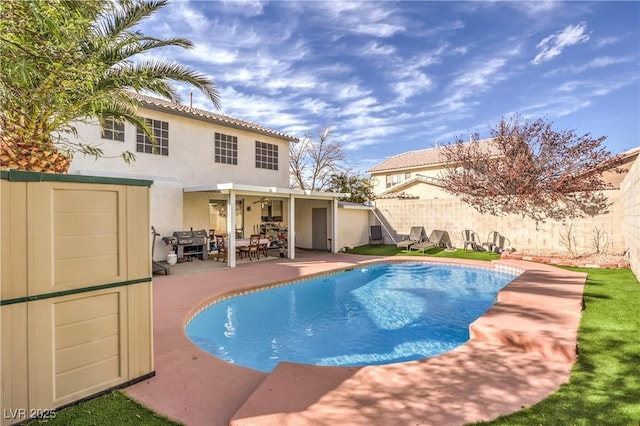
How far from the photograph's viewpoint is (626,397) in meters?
3.68

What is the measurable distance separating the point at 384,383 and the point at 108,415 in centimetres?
315

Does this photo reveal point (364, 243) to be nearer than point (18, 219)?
No

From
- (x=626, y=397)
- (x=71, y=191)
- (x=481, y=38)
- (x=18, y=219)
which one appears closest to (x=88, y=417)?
(x=18, y=219)

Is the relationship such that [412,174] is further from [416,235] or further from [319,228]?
A: [319,228]

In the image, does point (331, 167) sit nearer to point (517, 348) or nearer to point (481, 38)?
point (481, 38)

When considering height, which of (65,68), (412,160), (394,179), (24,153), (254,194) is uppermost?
(412,160)

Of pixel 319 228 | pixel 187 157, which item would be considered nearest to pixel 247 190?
pixel 187 157

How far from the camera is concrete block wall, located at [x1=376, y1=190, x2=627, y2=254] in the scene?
1410cm

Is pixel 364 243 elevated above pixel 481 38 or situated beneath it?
situated beneath

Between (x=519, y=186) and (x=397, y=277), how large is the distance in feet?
29.5

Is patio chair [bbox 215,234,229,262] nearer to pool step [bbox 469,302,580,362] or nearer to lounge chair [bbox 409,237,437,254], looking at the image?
lounge chair [bbox 409,237,437,254]

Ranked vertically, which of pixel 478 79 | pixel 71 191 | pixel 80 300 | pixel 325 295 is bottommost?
pixel 325 295

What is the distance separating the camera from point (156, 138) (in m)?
14.7

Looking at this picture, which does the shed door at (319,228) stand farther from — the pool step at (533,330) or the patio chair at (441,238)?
the pool step at (533,330)
